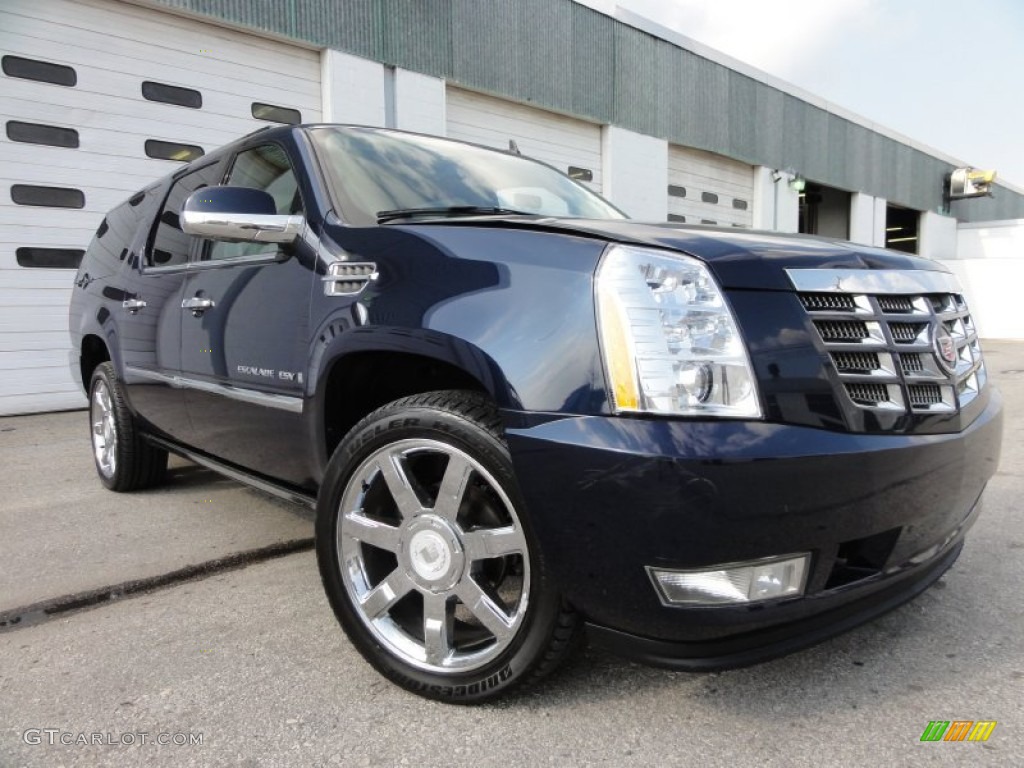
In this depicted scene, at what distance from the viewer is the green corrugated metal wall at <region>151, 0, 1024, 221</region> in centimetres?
857

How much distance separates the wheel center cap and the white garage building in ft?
23.1

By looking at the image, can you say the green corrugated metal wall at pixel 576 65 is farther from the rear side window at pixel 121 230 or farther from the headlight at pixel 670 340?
the headlight at pixel 670 340

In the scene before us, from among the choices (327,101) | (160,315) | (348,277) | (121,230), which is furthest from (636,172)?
(348,277)

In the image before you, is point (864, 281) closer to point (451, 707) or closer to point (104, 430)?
point (451, 707)

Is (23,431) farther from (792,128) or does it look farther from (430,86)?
(792,128)

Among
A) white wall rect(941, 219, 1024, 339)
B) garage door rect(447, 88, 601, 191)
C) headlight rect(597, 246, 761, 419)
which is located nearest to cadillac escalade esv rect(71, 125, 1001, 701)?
headlight rect(597, 246, 761, 419)

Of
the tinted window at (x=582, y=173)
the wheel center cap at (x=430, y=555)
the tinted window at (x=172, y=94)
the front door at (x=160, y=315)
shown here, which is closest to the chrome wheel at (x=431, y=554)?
the wheel center cap at (x=430, y=555)

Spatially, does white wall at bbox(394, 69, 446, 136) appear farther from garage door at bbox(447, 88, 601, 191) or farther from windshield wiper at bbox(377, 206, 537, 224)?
windshield wiper at bbox(377, 206, 537, 224)

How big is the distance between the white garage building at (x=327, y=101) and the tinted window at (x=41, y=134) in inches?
0.6

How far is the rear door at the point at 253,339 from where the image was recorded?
233 centimetres

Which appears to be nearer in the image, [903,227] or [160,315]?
[160,315]

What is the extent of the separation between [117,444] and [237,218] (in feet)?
7.58

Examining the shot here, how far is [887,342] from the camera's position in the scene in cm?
164

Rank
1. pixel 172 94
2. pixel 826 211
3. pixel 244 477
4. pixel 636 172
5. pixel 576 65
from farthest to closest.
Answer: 1. pixel 826 211
2. pixel 636 172
3. pixel 576 65
4. pixel 172 94
5. pixel 244 477
